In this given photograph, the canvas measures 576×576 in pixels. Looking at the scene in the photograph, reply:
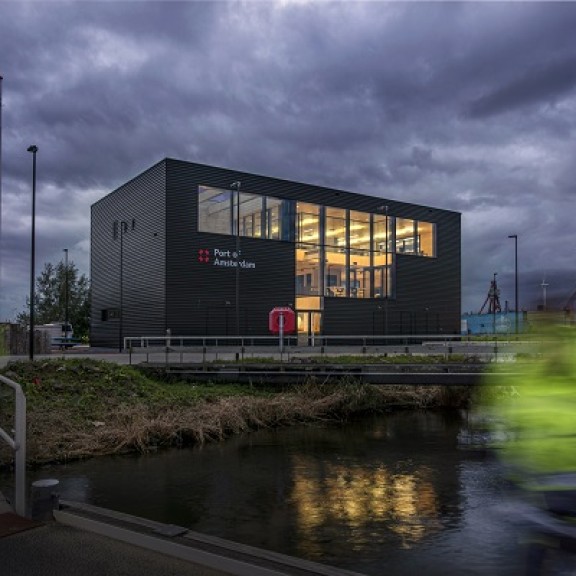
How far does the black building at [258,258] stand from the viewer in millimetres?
34812

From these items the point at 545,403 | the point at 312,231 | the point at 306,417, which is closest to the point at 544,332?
the point at 545,403

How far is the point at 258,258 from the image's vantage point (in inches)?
1484

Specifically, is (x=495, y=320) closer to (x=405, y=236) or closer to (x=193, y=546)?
(x=405, y=236)

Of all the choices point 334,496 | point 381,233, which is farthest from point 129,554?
point 381,233

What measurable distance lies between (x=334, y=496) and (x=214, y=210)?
2885cm

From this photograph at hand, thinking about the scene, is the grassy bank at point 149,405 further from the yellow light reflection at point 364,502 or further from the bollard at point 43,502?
the bollard at point 43,502

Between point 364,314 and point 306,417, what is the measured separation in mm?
26586

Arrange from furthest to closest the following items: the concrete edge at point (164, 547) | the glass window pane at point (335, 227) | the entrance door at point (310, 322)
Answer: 1. the glass window pane at point (335, 227)
2. the entrance door at point (310, 322)
3. the concrete edge at point (164, 547)

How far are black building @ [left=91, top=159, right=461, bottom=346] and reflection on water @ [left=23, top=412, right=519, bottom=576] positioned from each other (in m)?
18.5

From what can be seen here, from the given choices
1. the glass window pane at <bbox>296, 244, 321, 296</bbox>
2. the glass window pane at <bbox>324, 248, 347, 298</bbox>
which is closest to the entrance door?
the glass window pane at <bbox>296, 244, 321, 296</bbox>

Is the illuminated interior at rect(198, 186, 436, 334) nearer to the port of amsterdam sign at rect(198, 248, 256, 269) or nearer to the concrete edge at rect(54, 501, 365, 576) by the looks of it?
the port of amsterdam sign at rect(198, 248, 256, 269)

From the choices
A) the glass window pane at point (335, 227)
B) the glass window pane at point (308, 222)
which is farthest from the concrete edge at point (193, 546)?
the glass window pane at point (335, 227)

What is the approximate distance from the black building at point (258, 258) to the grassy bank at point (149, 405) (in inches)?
535

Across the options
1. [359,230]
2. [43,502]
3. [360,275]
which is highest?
[359,230]
